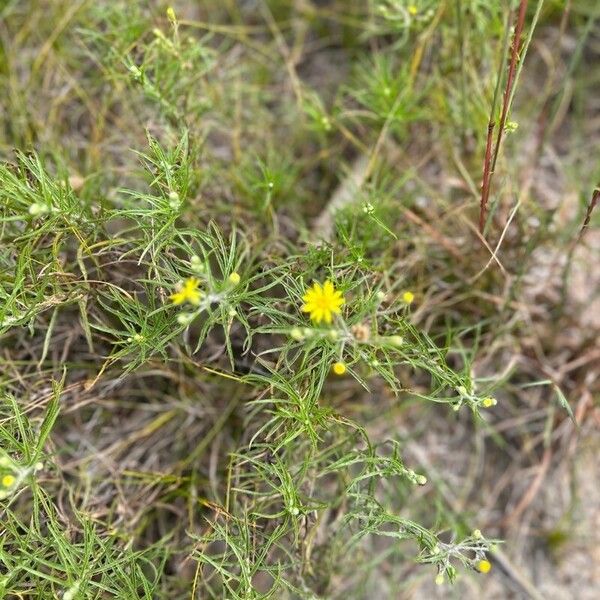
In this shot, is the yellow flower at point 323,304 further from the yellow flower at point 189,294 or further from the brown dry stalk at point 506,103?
the brown dry stalk at point 506,103

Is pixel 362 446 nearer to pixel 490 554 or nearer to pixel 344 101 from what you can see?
pixel 490 554

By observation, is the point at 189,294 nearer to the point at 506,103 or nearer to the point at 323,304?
the point at 323,304

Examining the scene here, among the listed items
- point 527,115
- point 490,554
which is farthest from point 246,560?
point 527,115

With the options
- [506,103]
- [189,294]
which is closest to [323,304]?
[189,294]

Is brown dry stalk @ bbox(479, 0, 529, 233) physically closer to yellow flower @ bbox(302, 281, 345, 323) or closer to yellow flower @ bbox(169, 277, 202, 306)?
yellow flower @ bbox(302, 281, 345, 323)

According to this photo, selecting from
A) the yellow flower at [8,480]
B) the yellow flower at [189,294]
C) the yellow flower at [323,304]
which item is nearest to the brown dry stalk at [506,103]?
the yellow flower at [323,304]

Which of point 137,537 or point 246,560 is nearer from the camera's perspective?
point 246,560

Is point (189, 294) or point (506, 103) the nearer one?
point (189, 294)

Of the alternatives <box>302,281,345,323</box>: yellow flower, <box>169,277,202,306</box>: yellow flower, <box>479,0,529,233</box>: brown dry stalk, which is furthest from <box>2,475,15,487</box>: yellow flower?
<box>479,0,529,233</box>: brown dry stalk
